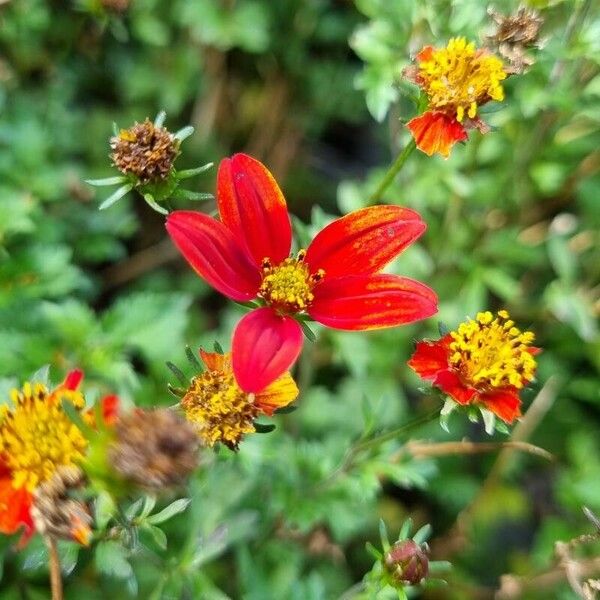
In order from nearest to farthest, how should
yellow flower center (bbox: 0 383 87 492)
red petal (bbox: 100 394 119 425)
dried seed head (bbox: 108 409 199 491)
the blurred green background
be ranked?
dried seed head (bbox: 108 409 199 491)
yellow flower center (bbox: 0 383 87 492)
red petal (bbox: 100 394 119 425)
the blurred green background

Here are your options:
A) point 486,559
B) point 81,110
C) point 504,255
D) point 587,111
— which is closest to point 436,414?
point 587,111

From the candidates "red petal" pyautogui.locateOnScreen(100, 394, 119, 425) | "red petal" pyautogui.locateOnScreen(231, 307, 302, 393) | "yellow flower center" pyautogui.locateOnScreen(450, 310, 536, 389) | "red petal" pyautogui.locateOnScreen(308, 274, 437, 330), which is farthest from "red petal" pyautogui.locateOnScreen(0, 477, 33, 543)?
"yellow flower center" pyautogui.locateOnScreen(450, 310, 536, 389)

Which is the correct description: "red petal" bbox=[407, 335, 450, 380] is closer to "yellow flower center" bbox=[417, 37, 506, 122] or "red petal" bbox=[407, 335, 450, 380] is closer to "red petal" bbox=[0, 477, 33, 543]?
"yellow flower center" bbox=[417, 37, 506, 122]

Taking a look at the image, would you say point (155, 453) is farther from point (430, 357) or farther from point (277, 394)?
point (430, 357)

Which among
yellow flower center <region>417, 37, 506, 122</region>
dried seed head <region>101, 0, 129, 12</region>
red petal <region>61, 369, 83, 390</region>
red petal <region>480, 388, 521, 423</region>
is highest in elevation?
yellow flower center <region>417, 37, 506, 122</region>

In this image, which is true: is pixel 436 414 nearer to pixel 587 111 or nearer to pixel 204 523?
pixel 204 523

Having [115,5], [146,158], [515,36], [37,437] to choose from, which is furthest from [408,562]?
[115,5]

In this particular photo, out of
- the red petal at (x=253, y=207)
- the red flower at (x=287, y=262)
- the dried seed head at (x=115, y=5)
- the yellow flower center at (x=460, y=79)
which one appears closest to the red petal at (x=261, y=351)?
the red flower at (x=287, y=262)

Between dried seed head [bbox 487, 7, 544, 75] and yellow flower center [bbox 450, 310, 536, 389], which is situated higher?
dried seed head [bbox 487, 7, 544, 75]
